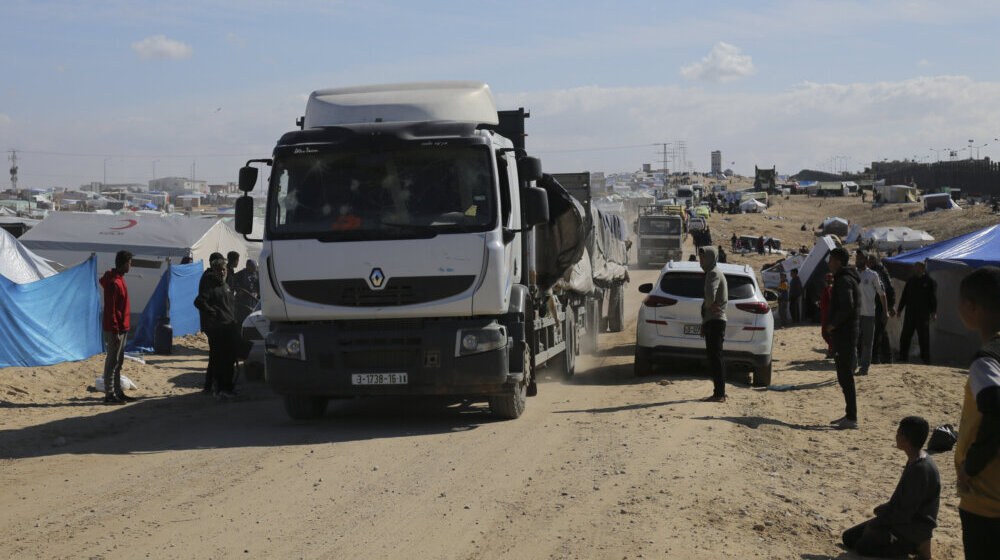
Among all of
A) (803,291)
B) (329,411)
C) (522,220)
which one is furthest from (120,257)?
(803,291)

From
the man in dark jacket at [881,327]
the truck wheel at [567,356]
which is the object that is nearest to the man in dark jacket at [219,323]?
the truck wheel at [567,356]

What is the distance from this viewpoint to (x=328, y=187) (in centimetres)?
1034

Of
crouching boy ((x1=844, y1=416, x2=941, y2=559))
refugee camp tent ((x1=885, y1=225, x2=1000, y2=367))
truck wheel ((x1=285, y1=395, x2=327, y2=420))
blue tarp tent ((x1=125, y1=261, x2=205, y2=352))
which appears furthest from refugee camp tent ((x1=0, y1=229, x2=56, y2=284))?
refugee camp tent ((x1=885, y1=225, x2=1000, y2=367))

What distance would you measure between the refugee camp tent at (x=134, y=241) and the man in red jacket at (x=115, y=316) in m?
12.1

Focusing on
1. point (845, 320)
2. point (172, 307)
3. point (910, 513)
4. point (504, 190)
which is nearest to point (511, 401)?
point (504, 190)

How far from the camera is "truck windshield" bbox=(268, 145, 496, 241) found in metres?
10.2

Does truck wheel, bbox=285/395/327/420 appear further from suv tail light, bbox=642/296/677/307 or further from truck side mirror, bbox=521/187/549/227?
suv tail light, bbox=642/296/677/307

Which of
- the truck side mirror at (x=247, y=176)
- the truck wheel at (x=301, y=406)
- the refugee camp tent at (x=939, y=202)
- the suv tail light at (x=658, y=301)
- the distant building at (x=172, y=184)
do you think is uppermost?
the distant building at (x=172, y=184)

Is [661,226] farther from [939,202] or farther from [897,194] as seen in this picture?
[897,194]

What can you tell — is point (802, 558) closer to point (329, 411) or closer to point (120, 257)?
point (329, 411)

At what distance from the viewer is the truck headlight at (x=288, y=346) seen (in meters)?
10.4

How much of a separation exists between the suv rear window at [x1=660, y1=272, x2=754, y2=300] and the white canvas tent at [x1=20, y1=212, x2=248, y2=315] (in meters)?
14.8

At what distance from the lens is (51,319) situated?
635 inches

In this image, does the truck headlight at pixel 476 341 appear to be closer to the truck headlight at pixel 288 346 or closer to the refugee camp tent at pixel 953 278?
the truck headlight at pixel 288 346
